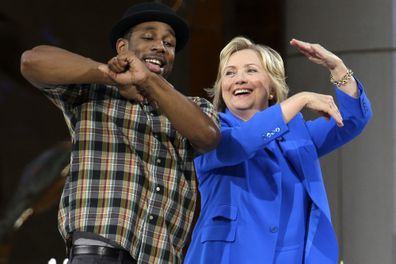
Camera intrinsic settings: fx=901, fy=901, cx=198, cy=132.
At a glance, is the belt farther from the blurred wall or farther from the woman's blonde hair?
the blurred wall

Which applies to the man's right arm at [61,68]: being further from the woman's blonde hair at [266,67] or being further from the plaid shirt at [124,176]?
the woman's blonde hair at [266,67]

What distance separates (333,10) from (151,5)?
2968mm

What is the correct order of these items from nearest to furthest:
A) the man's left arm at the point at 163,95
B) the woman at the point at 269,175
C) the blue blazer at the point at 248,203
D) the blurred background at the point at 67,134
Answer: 1. the man's left arm at the point at 163,95
2. the woman at the point at 269,175
3. the blue blazer at the point at 248,203
4. the blurred background at the point at 67,134

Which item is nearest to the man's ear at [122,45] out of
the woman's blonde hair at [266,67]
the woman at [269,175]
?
the woman at [269,175]

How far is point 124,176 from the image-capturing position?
2406 millimetres

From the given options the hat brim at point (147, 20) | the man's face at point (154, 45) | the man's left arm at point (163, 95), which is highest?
the hat brim at point (147, 20)

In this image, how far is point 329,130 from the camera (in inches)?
129

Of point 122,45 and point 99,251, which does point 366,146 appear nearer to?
point 122,45

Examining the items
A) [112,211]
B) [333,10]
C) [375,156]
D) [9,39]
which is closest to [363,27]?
[333,10]

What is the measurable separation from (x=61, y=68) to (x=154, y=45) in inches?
13.1

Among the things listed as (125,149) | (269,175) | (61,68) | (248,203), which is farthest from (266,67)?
(61,68)

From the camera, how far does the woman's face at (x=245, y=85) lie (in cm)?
326

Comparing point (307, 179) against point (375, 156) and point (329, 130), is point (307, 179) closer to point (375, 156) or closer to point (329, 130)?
point (329, 130)

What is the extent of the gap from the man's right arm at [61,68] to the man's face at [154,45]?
0.24 metres
